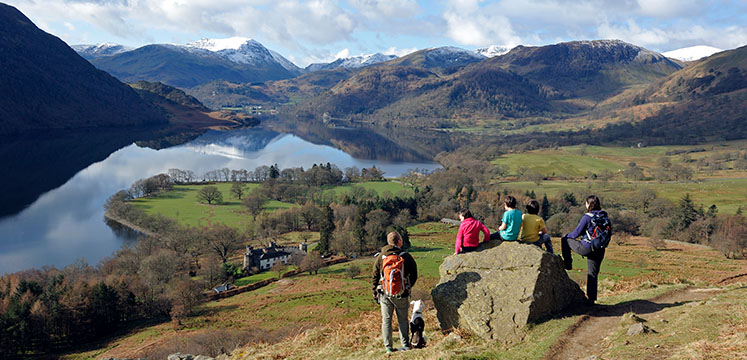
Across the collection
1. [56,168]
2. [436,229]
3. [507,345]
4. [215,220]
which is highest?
[56,168]

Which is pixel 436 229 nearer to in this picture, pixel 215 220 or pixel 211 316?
pixel 215 220

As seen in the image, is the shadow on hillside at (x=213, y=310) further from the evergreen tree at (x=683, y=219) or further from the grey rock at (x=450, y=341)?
the evergreen tree at (x=683, y=219)

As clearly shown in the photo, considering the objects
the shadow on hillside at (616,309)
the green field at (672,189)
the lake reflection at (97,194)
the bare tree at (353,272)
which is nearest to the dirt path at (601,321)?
the shadow on hillside at (616,309)

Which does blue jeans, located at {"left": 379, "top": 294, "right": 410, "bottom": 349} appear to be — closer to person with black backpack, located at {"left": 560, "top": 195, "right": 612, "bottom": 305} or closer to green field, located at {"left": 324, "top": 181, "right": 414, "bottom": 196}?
person with black backpack, located at {"left": 560, "top": 195, "right": 612, "bottom": 305}

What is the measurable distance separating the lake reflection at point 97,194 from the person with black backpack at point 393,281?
71.6m

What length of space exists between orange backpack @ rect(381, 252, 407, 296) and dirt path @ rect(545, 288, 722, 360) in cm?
355

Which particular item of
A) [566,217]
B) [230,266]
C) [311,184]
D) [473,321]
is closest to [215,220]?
[230,266]

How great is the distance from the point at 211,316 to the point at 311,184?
8069cm

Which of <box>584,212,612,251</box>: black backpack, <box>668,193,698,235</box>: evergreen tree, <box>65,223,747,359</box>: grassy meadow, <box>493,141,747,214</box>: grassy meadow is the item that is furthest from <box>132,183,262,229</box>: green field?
<box>668,193,698,235</box>: evergreen tree

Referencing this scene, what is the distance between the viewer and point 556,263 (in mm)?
11383

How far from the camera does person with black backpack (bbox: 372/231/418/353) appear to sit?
31.9 ft

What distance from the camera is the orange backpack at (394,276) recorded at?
31.9 ft

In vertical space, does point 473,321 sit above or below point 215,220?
above

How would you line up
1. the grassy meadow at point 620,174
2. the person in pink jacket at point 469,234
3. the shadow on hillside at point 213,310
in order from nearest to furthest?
the person in pink jacket at point 469,234 < the shadow on hillside at point 213,310 < the grassy meadow at point 620,174
